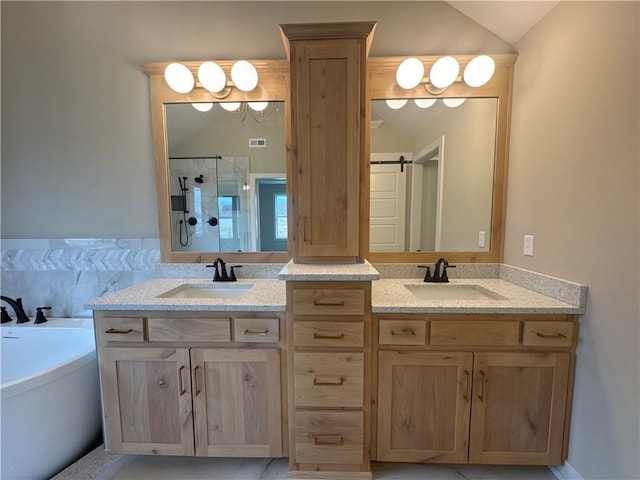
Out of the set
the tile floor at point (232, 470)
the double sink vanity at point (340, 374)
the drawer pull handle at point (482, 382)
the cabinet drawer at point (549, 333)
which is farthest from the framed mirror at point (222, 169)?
the cabinet drawer at point (549, 333)

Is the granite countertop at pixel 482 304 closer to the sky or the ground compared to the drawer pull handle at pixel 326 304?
closer to the ground

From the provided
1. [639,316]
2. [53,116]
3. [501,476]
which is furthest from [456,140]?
[53,116]

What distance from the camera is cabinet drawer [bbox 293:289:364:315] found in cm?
131

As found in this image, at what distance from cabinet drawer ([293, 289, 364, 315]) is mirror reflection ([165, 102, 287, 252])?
0.65m

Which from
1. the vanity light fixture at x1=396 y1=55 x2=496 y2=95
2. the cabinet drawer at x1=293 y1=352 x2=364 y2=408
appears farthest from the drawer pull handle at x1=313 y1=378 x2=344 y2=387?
the vanity light fixture at x1=396 y1=55 x2=496 y2=95

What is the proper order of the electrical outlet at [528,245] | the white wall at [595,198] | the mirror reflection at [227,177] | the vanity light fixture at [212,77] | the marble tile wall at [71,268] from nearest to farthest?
the white wall at [595,198] → the electrical outlet at [528,245] → the vanity light fixture at [212,77] → the mirror reflection at [227,177] → the marble tile wall at [71,268]

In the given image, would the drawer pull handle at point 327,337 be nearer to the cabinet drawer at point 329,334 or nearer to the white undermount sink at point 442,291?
the cabinet drawer at point 329,334

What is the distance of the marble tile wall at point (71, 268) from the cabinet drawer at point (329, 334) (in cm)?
126

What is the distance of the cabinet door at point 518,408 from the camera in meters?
1.33

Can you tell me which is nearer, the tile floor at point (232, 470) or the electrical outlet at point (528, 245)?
the tile floor at point (232, 470)

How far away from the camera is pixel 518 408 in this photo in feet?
4.44

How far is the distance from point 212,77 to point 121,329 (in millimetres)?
1550

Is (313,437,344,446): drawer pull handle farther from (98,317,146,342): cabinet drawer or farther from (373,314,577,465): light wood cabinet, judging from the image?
(98,317,146,342): cabinet drawer

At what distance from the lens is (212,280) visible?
6.17ft
